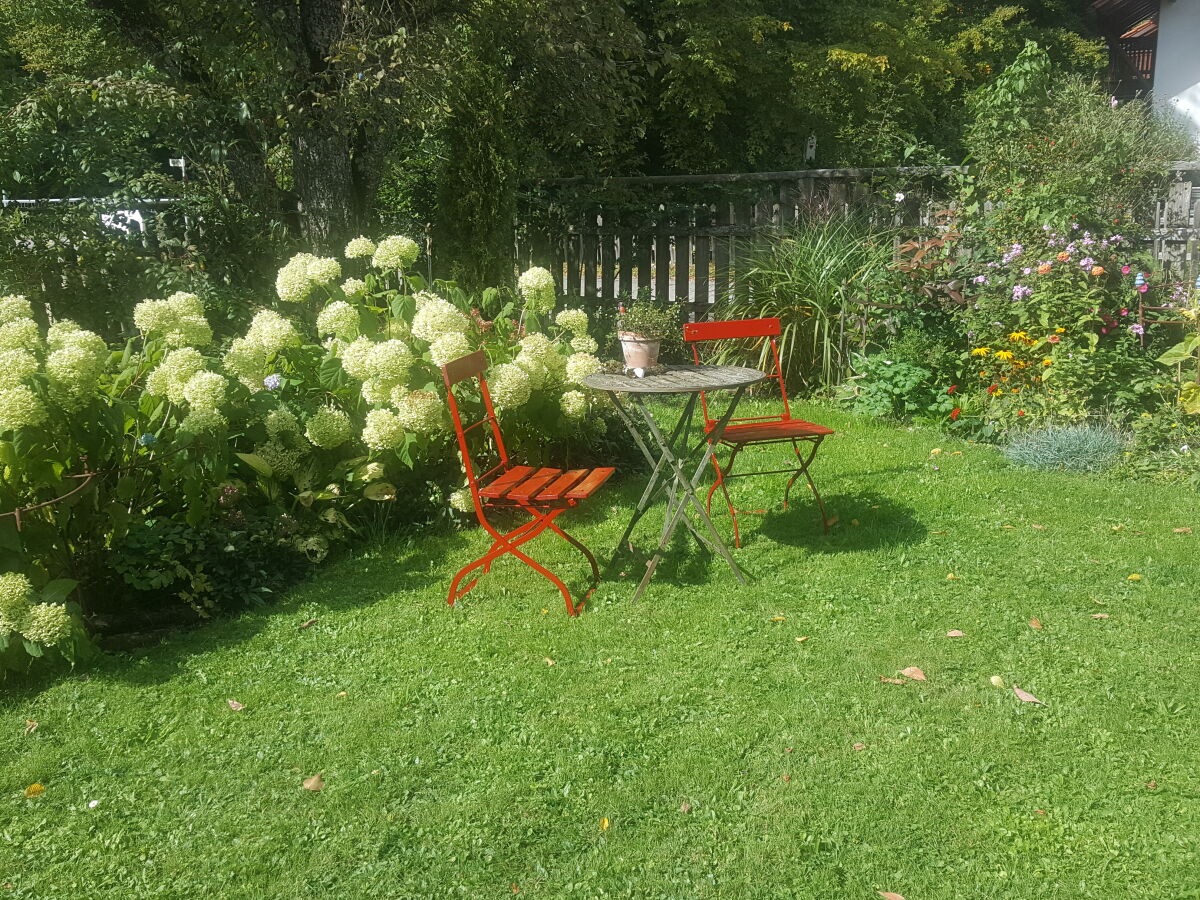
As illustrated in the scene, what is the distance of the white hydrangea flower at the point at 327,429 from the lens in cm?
481

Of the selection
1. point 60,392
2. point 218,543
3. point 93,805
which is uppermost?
point 60,392

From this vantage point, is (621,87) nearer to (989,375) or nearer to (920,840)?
(989,375)

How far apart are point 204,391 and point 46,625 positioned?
3.46ft

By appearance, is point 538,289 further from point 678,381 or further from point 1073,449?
point 1073,449

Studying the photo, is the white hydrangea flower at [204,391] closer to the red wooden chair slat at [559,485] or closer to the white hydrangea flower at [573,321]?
the red wooden chair slat at [559,485]

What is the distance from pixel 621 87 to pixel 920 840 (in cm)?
841

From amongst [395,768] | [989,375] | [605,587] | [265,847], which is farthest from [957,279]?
[265,847]

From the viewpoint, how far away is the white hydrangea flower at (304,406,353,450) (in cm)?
481

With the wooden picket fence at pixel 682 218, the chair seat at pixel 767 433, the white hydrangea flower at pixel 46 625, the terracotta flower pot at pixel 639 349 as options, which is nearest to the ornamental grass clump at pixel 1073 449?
the chair seat at pixel 767 433

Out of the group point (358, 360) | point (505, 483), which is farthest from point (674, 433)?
point (358, 360)

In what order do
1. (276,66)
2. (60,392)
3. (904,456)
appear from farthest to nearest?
1. (276,66)
2. (904,456)
3. (60,392)

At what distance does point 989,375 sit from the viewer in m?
7.04

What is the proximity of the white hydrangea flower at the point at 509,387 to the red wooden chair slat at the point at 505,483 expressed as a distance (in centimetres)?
32

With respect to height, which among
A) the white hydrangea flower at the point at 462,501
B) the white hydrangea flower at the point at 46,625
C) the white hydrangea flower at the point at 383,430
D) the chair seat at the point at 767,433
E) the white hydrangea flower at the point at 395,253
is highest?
the white hydrangea flower at the point at 395,253
